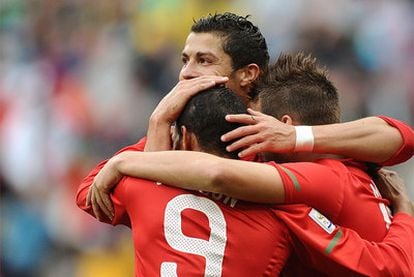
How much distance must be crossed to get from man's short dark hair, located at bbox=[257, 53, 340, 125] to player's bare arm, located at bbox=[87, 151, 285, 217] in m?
0.49

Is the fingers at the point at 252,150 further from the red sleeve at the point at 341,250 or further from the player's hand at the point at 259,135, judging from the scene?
the red sleeve at the point at 341,250

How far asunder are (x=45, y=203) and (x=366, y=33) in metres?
2.94

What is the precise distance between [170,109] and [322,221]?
696 millimetres

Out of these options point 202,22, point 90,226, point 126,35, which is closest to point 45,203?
point 90,226

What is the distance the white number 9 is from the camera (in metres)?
3.32

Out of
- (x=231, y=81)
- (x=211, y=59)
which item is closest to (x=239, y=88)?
(x=231, y=81)

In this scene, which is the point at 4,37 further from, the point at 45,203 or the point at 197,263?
the point at 197,263

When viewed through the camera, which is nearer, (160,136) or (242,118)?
(242,118)

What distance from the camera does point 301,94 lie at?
3717 mm

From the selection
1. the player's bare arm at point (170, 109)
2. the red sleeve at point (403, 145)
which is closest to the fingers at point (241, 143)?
the player's bare arm at point (170, 109)

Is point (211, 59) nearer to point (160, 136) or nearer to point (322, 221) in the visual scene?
point (160, 136)

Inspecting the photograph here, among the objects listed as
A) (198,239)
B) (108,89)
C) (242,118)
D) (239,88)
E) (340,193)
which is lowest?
(108,89)

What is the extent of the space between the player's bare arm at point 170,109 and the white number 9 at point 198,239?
0.32 meters

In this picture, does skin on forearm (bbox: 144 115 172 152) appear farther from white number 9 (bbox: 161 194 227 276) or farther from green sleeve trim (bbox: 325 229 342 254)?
green sleeve trim (bbox: 325 229 342 254)
